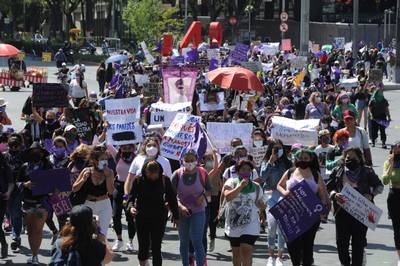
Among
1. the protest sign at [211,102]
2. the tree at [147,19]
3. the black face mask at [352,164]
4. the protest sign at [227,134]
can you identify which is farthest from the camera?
the tree at [147,19]

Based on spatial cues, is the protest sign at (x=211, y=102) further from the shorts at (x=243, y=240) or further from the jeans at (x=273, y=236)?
the shorts at (x=243, y=240)

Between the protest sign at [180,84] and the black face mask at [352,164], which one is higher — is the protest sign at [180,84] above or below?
above

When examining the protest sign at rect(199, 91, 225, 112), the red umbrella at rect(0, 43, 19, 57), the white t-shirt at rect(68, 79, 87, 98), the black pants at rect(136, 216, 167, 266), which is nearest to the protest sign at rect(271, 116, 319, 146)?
the black pants at rect(136, 216, 167, 266)

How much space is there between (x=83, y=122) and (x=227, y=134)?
12.6 ft

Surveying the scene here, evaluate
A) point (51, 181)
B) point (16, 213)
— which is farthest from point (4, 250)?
point (51, 181)

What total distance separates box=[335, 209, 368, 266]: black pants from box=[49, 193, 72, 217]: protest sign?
317cm

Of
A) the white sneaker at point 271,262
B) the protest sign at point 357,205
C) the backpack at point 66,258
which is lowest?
the white sneaker at point 271,262

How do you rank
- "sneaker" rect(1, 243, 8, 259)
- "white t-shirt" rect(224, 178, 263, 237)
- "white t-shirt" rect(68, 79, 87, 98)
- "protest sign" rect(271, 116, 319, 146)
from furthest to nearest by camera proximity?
"white t-shirt" rect(68, 79, 87, 98)
"protest sign" rect(271, 116, 319, 146)
"sneaker" rect(1, 243, 8, 259)
"white t-shirt" rect(224, 178, 263, 237)

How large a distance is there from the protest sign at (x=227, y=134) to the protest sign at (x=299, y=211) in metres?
3.41

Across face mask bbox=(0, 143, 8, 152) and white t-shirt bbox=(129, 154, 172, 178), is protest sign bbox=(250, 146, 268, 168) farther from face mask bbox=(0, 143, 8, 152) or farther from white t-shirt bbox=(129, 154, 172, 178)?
face mask bbox=(0, 143, 8, 152)

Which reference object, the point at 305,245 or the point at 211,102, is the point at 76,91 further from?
the point at 305,245

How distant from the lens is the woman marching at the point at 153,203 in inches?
427

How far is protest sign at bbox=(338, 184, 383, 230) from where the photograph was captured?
11.0 m

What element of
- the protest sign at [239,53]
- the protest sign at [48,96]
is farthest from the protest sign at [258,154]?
the protest sign at [239,53]
